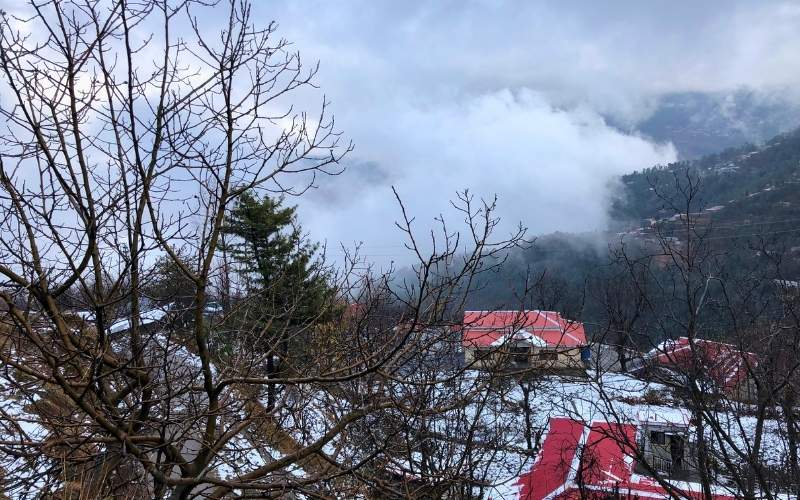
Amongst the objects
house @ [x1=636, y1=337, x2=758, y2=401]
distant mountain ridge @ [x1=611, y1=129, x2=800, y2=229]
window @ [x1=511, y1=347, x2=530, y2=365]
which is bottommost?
window @ [x1=511, y1=347, x2=530, y2=365]

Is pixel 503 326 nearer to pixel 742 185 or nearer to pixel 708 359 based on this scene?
pixel 708 359

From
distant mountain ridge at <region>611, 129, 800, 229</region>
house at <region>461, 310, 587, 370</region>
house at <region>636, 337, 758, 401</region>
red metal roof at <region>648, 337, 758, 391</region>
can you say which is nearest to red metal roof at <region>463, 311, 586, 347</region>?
house at <region>461, 310, 587, 370</region>

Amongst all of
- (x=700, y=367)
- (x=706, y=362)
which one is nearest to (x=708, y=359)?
(x=706, y=362)

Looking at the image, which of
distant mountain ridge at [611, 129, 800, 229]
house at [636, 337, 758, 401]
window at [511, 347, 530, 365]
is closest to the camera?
window at [511, 347, 530, 365]

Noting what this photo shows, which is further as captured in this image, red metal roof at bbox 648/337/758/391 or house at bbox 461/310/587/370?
red metal roof at bbox 648/337/758/391

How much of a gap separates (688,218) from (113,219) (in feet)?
16.2

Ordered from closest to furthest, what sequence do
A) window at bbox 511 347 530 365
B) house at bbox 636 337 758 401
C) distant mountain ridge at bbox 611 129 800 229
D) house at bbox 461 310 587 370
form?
1. window at bbox 511 347 530 365
2. house at bbox 461 310 587 370
3. house at bbox 636 337 758 401
4. distant mountain ridge at bbox 611 129 800 229

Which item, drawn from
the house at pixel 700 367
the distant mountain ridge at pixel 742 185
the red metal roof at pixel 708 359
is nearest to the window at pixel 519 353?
the house at pixel 700 367

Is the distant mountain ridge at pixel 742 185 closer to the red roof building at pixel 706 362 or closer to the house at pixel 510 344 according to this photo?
the red roof building at pixel 706 362

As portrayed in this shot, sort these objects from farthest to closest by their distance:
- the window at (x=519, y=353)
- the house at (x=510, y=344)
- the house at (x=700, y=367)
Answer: the house at (x=700, y=367), the house at (x=510, y=344), the window at (x=519, y=353)

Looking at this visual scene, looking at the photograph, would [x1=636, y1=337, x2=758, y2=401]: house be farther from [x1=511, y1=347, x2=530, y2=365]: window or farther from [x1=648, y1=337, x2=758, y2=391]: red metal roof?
[x1=511, y1=347, x2=530, y2=365]: window

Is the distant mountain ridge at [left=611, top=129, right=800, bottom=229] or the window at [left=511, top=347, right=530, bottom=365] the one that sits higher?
the distant mountain ridge at [left=611, top=129, right=800, bottom=229]

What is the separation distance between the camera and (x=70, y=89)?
319cm

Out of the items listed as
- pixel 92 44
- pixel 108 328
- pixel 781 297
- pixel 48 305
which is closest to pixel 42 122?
pixel 92 44
